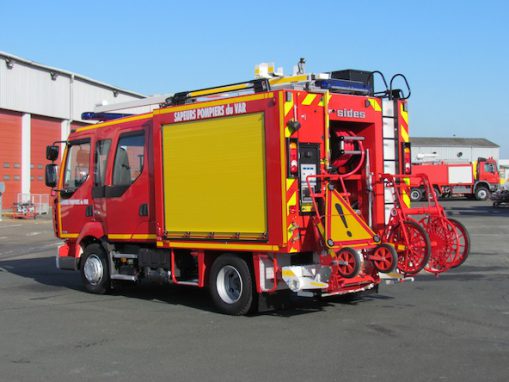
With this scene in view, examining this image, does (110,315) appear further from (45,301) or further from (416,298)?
(416,298)

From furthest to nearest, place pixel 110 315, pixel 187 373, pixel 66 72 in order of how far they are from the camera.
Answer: pixel 66 72, pixel 110 315, pixel 187 373

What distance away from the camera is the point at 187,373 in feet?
19.2

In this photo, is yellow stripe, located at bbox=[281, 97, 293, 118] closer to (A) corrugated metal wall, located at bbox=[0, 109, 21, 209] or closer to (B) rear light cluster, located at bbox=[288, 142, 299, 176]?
(B) rear light cluster, located at bbox=[288, 142, 299, 176]

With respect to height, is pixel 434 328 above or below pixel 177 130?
below

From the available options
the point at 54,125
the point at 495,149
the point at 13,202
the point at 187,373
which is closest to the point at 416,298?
the point at 187,373

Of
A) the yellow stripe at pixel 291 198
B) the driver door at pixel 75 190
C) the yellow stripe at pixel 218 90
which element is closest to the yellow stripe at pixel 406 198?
the yellow stripe at pixel 291 198

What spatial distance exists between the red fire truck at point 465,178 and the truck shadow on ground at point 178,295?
1494 inches

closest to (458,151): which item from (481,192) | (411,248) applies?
(481,192)

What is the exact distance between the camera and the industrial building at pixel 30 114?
35.8m

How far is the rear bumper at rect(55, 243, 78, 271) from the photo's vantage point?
11.2 m

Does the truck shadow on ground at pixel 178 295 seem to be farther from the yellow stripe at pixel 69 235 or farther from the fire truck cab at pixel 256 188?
the yellow stripe at pixel 69 235

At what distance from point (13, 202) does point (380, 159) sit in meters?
31.4

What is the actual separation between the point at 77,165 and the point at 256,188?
450 centimetres

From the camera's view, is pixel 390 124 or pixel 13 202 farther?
pixel 13 202
